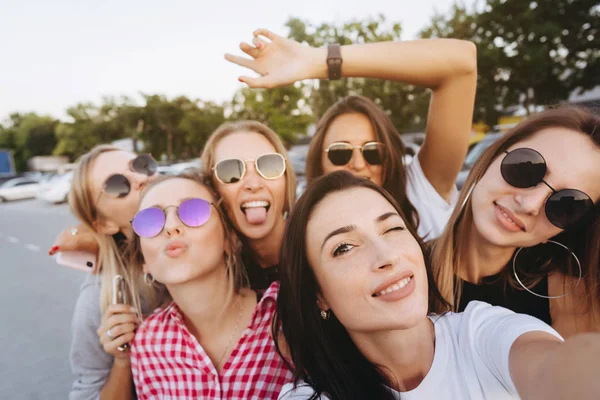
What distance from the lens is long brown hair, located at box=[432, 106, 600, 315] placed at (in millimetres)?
1668

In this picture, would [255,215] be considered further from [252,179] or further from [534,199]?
[534,199]

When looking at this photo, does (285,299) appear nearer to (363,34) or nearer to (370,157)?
(370,157)

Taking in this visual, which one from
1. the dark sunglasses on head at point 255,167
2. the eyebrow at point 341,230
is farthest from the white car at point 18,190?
the eyebrow at point 341,230

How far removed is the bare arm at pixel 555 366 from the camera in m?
0.94

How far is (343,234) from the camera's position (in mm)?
1411

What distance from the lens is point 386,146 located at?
2607mm

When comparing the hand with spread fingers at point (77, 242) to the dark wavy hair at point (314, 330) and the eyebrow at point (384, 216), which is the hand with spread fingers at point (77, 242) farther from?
the eyebrow at point (384, 216)

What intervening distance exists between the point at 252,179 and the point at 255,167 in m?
0.09

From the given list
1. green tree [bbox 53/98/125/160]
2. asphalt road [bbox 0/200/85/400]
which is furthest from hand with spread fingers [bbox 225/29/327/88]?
green tree [bbox 53/98/125/160]

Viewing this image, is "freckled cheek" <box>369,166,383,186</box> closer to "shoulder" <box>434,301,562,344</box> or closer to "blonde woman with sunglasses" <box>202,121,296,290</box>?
"blonde woman with sunglasses" <box>202,121,296,290</box>

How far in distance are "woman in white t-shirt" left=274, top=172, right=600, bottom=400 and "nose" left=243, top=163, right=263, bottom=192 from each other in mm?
728

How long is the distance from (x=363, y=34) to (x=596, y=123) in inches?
636

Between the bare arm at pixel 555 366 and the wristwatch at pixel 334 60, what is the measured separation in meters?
1.57

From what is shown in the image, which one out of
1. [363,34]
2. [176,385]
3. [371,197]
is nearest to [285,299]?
[371,197]
